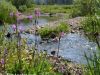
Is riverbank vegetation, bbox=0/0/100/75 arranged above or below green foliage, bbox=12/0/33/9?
above

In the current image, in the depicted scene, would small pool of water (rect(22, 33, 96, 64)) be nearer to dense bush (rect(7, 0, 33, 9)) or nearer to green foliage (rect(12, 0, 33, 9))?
dense bush (rect(7, 0, 33, 9))

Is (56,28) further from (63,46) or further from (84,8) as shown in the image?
(84,8)

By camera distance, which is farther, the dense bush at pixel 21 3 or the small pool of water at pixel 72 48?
the dense bush at pixel 21 3

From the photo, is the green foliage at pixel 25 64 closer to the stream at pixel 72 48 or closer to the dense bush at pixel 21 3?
the stream at pixel 72 48

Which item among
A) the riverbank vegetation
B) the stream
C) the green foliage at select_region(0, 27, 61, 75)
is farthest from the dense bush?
the green foliage at select_region(0, 27, 61, 75)

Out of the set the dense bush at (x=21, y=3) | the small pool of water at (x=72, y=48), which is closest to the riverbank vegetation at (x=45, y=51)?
the small pool of water at (x=72, y=48)

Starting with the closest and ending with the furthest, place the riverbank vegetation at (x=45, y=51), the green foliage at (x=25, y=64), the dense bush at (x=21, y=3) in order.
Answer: the riverbank vegetation at (x=45, y=51) → the green foliage at (x=25, y=64) → the dense bush at (x=21, y=3)

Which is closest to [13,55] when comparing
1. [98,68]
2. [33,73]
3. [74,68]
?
[74,68]

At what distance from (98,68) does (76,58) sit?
7920 millimetres

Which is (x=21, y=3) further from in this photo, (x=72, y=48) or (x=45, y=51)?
(x=45, y=51)

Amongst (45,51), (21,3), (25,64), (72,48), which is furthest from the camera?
(21,3)

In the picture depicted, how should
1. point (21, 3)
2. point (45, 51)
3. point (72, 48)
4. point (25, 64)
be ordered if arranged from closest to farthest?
point (25, 64), point (45, 51), point (72, 48), point (21, 3)

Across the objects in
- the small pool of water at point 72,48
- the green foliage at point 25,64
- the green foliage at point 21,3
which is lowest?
the green foliage at point 21,3

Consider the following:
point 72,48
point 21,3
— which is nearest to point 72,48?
point 72,48
